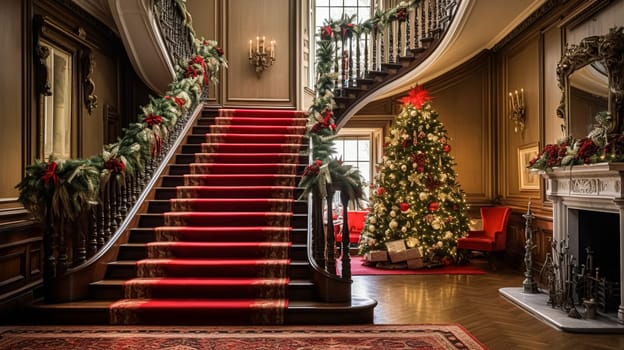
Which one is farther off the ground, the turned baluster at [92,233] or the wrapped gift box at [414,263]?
the turned baluster at [92,233]

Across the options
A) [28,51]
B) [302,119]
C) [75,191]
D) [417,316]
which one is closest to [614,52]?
[417,316]

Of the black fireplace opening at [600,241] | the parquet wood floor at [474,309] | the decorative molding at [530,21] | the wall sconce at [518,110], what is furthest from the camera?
the wall sconce at [518,110]

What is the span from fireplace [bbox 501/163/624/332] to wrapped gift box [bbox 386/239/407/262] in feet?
6.21

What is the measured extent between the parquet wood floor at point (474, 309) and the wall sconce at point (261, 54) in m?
4.20

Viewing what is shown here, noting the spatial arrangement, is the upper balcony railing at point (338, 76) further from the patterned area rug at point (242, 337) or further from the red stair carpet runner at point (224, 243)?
the patterned area rug at point (242, 337)

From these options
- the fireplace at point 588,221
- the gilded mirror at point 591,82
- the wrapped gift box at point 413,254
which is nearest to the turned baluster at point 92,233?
the fireplace at point 588,221

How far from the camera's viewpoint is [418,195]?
784 cm

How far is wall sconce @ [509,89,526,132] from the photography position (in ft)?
25.3

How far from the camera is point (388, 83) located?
25.7ft

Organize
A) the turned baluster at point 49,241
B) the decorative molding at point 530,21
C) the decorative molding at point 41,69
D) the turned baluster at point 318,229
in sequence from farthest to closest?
the decorative molding at point 530,21, the decorative molding at point 41,69, the turned baluster at point 318,229, the turned baluster at point 49,241

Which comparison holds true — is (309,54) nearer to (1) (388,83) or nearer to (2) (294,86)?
(2) (294,86)

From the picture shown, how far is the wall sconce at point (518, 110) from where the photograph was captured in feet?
25.3

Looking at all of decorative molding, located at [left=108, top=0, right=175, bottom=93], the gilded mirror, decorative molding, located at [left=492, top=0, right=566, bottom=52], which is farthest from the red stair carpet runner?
decorative molding, located at [left=492, top=0, right=566, bottom=52]

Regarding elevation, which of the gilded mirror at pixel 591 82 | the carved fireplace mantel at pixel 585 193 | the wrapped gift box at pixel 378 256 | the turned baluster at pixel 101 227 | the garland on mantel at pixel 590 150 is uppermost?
the gilded mirror at pixel 591 82
